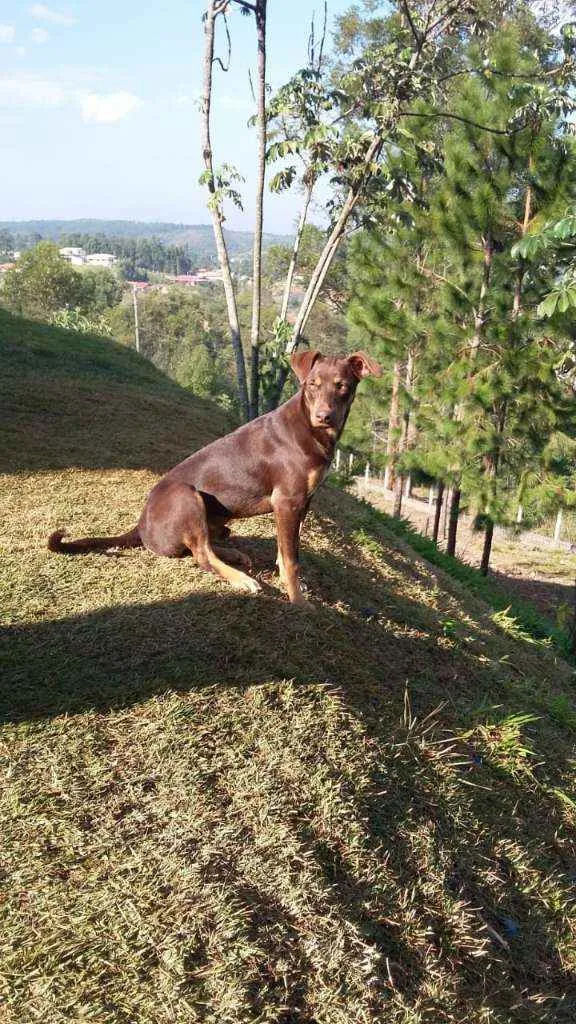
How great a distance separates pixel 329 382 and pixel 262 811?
96.3 inches

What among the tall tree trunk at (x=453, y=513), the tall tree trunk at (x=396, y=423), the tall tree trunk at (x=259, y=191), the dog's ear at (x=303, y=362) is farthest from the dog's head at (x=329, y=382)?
the tall tree trunk at (x=396, y=423)

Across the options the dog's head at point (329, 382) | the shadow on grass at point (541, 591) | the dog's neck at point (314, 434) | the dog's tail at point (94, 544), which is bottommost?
the shadow on grass at point (541, 591)

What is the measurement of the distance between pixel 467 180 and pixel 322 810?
13.5 m

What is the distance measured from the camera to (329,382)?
4.45m

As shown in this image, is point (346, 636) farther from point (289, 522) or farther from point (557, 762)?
point (557, 762)

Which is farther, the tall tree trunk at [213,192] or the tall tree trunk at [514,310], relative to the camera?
the tall tree trunk at [514,310]

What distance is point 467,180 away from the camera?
14.0 m

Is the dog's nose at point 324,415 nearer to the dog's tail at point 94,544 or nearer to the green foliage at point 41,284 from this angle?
the dog's tail at point 94,544

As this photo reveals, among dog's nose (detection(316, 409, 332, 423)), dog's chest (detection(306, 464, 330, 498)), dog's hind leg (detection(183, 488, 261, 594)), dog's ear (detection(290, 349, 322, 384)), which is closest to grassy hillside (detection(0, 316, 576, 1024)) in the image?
dog's hind leg (detection(183, 488, 261, 594))

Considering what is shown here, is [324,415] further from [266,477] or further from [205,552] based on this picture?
[205,552]

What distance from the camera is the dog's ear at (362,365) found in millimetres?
4496

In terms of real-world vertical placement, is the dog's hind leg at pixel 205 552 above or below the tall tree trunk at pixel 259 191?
below

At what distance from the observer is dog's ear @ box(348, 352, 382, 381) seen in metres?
4.50

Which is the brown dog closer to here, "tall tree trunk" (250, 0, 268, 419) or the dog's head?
the dog's head
